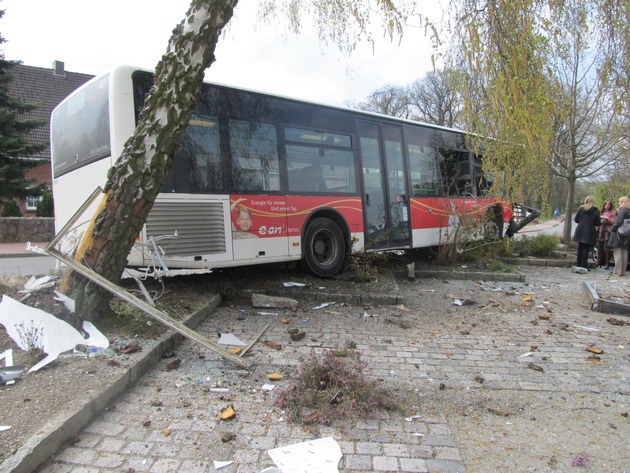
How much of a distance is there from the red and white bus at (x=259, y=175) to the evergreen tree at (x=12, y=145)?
1330 cm

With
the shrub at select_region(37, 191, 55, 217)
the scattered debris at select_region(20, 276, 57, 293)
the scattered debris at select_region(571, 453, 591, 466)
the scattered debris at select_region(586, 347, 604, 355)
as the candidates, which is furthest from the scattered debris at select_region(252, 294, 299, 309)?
the shrub at select_region(37, 191, 55, 217)

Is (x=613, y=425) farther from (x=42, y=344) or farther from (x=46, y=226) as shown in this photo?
(x=46, y=226)

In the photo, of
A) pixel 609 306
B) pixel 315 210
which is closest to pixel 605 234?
pixel 609 306

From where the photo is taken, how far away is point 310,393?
3100 millimetres

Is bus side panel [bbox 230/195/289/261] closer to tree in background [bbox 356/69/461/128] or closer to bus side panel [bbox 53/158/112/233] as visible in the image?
bus side panel [bbox 53/158/112/233]

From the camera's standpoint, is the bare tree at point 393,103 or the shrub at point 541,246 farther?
the bare tree at point 393,103

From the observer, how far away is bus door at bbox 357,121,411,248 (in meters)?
8.42

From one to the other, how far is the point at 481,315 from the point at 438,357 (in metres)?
2.07

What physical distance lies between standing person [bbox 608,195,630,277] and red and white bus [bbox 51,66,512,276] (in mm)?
3560

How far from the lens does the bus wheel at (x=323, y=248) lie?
731 centimetres

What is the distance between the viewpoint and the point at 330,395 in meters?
3.09

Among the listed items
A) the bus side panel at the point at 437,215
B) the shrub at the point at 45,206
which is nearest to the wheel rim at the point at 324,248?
the bus side panel at the point at 437,215

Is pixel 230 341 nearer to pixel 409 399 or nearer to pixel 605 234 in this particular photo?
pixel 409 399

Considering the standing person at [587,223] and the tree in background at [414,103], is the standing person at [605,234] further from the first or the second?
the tree in background at [414,103]
